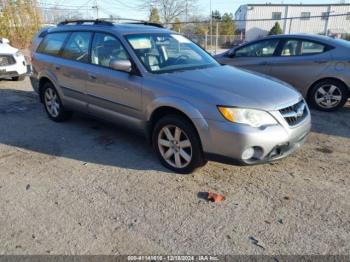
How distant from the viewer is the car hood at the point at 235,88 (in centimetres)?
334

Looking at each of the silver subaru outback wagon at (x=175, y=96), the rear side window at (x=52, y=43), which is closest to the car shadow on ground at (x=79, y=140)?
the silver subaru outback wagon at (x=175, y=96)

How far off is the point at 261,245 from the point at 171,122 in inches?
64.7

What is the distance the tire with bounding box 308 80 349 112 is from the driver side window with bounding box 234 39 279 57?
1.23m

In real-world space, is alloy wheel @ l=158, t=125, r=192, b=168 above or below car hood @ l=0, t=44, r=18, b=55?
below

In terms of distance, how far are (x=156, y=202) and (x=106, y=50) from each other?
7.63 ft

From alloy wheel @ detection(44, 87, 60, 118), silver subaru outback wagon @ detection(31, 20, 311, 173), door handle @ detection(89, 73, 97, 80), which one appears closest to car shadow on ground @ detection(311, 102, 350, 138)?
silver subaru outback wagon @ detection(31, 20, 311, 173)

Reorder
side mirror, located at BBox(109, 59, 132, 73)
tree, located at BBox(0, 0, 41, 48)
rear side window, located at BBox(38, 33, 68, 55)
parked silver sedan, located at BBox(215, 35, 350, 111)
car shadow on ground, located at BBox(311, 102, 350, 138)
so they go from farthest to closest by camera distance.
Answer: tree, located at BBox(0, 0, 41, 48)
parked silver sedan, located at BBox(215, 35, 350, 111)
rear side window, located at BBox(38, 33, 68, 55)
car shadow on ground, located at BBox(311, 102, 350, 138)
side mirror, located at BBox(109, 59, 132, 73)

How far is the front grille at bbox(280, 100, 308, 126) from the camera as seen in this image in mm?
3453

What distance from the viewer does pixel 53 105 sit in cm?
573

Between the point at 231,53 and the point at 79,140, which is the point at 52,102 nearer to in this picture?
the point at 79,140

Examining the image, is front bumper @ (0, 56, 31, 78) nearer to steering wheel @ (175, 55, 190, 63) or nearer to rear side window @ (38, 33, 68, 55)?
rear side window @ (38, 33, 68, 55)

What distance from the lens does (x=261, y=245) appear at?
2.62 m

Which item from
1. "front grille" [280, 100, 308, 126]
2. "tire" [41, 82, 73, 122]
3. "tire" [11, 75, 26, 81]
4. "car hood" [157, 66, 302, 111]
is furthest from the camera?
"tire" [11, 75, 26, 81]

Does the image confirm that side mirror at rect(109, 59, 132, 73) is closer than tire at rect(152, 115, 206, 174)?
No
